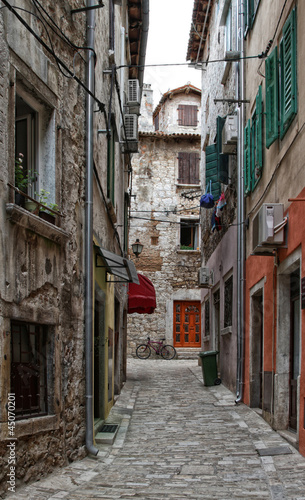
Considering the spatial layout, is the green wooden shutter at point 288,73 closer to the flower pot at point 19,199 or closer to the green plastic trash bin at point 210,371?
the flower pot at point 19,199

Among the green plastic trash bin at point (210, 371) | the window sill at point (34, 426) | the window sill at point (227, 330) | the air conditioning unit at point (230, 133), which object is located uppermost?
the air conditioning unit at point (230, 133)

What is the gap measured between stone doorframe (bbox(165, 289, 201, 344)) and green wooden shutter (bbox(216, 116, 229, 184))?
13.2 m

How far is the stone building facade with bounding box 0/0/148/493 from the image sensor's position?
512 cm

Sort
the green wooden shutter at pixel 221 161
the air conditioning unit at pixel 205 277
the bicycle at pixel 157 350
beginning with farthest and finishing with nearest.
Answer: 1. the bicycle at pixel 157 350
2. the air conditioning unit at pixel 205 277
3. the green wooden shutter at pixel 221 161

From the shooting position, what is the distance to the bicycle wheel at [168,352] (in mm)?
23719

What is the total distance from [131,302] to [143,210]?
11.2m

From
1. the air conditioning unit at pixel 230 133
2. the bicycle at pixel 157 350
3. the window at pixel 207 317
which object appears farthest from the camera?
the bicycle at pixel 157 350

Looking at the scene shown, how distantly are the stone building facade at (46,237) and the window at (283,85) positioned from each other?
2438 mm

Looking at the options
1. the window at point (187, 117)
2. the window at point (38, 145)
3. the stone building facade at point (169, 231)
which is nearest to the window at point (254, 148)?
the window at point (38, 145)

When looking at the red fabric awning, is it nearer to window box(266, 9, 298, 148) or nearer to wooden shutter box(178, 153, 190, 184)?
window box(266, 9, 298, 148)

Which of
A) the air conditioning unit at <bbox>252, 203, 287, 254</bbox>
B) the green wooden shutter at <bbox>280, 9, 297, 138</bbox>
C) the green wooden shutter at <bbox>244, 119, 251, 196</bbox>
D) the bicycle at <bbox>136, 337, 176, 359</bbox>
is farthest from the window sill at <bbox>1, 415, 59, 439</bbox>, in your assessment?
the bicycle at <bbox>136, 337, 176, 359</bbox>

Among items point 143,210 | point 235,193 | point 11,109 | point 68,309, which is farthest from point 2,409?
point 143,210

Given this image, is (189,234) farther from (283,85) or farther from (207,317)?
(283,85)

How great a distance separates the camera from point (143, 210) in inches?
1037
